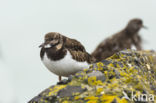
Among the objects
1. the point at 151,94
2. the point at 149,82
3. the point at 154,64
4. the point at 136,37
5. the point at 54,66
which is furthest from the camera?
the point at 136,37

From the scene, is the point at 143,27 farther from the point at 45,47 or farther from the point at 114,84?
the point at 114,84

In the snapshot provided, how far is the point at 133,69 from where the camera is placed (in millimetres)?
7195

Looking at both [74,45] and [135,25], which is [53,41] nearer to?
[74,45]

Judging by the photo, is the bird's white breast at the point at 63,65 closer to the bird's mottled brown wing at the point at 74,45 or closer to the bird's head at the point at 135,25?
the bird's mottled brown wing at the point at 74,45

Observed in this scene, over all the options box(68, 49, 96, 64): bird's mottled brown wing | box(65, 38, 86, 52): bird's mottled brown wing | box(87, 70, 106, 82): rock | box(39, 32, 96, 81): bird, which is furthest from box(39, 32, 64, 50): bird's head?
box(87, 70, 106, 82): rock

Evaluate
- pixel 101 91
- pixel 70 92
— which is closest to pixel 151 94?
pixel 101 91

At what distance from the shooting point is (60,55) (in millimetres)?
8219

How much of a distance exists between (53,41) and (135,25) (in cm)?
1609

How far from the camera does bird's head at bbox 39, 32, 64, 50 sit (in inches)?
328

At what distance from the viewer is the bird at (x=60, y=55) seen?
8.22 m

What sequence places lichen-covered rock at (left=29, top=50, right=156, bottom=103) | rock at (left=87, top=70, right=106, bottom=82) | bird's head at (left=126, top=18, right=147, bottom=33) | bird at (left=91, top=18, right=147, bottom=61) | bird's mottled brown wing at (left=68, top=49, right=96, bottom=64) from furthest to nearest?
bird's head at (left=126, top=18, right=147, bottom=33)
bird at (left=91, top=18, right=147, bottom=61)
bird's mottled brown wing at (left=68, top=49, right=96, bottom=64)
rock at (left=87, top=70, right=106, bottom=82)
lichen-covered rock at (left=29, top=50, right=156, bottom=103)

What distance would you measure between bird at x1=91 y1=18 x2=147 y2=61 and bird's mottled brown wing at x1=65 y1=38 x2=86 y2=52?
36.9 feet

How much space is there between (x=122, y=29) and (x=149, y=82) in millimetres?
16365

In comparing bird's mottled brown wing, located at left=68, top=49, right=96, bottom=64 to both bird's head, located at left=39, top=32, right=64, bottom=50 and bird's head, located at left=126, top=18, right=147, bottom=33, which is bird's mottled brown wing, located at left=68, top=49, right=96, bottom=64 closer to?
bird's head, located at left=39, top=32, right=64, bottom=50
